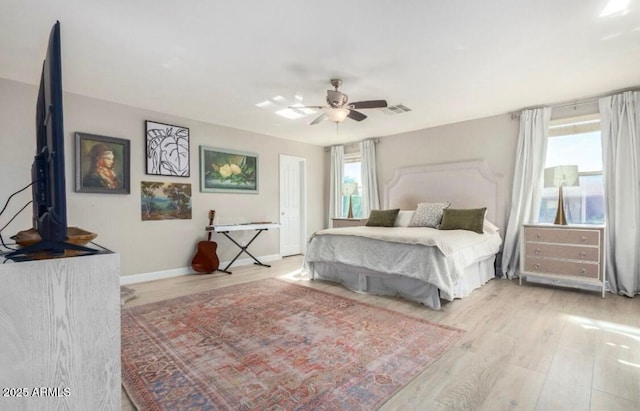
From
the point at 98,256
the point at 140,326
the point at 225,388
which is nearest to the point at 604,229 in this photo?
the point at 225,388

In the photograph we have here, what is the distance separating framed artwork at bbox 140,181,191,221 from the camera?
4145mm

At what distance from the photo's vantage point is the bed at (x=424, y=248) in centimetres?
304

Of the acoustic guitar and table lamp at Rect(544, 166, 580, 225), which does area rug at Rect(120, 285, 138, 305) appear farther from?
table lamp at Rect(544, 166, 580, 225)

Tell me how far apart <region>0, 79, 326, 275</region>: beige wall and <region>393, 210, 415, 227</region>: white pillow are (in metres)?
2.31

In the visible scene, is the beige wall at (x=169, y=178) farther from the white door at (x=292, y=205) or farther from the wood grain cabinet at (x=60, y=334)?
the wood grain cabinet at (x=60, y=334)

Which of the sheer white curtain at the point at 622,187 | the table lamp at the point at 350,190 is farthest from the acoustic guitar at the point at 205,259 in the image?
the sheer white curtain at the point at 622,187

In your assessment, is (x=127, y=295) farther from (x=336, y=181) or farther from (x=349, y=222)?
(x=336, y=181)

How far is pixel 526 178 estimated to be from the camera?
162 inches

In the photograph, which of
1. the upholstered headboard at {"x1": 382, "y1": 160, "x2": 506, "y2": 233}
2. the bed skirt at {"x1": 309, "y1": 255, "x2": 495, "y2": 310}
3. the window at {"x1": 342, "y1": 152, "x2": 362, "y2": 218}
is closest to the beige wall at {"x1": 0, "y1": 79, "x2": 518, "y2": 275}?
the upholstered headboard at {"x1": 382, "y1": 160, "x2": 506, "y2": 233}

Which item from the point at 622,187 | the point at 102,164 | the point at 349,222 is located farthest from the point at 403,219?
the point at 102,164

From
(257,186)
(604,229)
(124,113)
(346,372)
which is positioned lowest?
(346,372)

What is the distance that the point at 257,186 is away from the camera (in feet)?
17.9

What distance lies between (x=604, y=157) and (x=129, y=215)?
5966 millimetres

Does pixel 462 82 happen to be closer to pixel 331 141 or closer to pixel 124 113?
pixel 331 141
